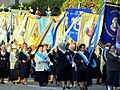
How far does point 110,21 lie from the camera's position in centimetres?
1778

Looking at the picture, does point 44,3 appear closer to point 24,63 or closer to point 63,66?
point 24,63

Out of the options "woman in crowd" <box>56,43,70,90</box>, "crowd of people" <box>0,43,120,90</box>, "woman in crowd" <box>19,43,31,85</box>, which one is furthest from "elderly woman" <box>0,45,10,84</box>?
"woman in crowd" <box>56,43,70,90</box>

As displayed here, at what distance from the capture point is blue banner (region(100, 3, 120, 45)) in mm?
17766

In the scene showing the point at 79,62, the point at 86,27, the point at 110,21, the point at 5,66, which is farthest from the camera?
the point at 5,66

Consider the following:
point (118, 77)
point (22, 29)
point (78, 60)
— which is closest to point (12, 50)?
point (22, 29)

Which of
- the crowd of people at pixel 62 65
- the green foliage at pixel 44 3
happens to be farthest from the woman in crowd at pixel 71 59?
the green foliage at pixel 44 3

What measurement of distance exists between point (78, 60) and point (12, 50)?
4.52 meters

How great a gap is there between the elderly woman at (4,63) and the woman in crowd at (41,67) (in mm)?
2014

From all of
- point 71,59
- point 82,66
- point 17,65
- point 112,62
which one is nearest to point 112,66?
point 112,62

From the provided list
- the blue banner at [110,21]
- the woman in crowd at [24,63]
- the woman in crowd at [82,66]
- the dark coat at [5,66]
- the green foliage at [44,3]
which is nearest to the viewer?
the blue banner at [110,21]

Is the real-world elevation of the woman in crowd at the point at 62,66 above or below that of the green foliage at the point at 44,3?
below

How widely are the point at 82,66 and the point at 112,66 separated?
1.47 meters

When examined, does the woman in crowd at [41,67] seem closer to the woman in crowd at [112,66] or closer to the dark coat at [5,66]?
the dark coat at [5,66]

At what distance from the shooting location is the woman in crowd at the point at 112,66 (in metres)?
17.8
